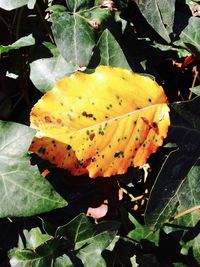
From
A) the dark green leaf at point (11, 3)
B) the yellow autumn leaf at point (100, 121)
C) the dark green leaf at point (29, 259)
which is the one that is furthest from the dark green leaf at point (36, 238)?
the dark green leaf at point (11, 3)

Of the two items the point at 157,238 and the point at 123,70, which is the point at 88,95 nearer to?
the point at 123,70

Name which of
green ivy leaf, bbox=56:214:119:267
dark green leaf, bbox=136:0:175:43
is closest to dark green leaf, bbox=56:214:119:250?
green ivy leaf, bbox=56:214:119:267

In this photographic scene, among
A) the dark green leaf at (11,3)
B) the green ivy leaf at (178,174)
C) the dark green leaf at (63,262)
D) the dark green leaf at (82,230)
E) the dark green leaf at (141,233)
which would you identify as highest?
the dark green leaf at (11,3)

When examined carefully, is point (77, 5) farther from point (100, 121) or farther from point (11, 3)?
point (100, 121)

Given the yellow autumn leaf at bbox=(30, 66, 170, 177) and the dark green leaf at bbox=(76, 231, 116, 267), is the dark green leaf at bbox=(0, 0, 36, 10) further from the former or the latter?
the dark green leaf at bbox=(76, 231, 116, 267)

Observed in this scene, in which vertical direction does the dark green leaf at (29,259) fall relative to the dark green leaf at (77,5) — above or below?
below

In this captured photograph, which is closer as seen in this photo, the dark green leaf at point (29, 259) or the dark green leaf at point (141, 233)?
the dark green leaf at point (29, 259)

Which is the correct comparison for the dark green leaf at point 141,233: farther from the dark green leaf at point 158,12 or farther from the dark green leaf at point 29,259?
the dark green leaf at point 158,12

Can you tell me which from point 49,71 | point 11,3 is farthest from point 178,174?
point 11,3
